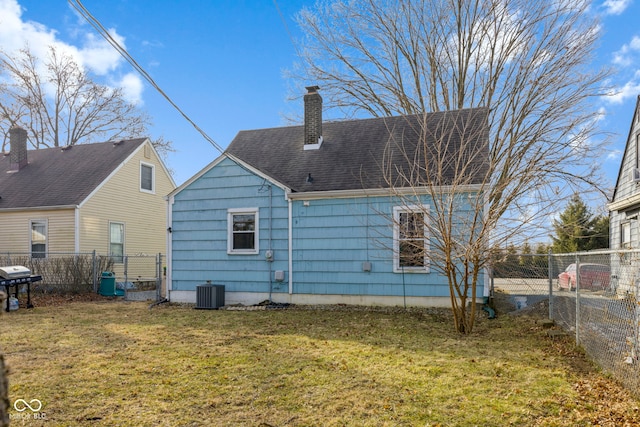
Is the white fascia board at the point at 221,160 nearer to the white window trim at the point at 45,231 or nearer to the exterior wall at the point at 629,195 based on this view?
Answer: the white window trim at the point at 45,231

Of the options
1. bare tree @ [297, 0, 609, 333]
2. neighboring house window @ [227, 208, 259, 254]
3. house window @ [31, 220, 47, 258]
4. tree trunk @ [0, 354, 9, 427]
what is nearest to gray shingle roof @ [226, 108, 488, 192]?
bare tree @ [297, 0, 609, 333]

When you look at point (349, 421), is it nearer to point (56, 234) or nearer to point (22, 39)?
point (56, 234)

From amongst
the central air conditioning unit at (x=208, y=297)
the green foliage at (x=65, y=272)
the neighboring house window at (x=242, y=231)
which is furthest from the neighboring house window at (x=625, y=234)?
the green foliage at (x=65, y=272)

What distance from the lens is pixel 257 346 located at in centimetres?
675

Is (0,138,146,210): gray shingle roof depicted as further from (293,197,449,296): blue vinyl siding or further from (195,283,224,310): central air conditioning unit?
(293,197,449,296): blue vinyl siding

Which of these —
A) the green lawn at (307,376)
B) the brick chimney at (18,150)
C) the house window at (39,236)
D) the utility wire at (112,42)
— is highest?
the brick chimney at (18,150)

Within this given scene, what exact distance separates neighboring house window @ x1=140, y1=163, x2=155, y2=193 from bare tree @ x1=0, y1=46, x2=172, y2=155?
35.6 feet

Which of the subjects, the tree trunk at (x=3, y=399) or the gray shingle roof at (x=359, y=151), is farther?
the gray shingle roof at (x=359, y=151)

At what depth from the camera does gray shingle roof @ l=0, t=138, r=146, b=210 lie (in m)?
16.5

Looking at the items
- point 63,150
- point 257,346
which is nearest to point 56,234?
point 63,150

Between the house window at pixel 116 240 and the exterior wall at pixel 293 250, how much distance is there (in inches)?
256

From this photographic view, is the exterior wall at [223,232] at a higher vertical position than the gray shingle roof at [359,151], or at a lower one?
lower

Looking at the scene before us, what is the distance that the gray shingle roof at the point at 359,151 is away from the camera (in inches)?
434

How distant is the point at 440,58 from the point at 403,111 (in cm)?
281
